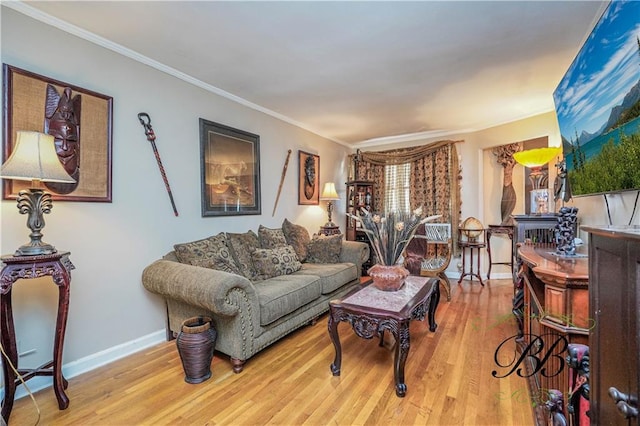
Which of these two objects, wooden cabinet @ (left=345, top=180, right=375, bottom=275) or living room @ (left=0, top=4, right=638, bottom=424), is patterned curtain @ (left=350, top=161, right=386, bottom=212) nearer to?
wooden cabinet @ (left=345, top=180, right=375, bottom=275)

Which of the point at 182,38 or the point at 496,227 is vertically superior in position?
the point at 182,38

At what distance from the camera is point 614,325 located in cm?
61

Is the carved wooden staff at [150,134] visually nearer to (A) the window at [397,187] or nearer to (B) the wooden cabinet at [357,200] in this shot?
(B) the wooden cabinet at [357,200]

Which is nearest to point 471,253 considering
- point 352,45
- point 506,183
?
point 506,183

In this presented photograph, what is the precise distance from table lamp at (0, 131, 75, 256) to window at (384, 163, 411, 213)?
15.2 ft

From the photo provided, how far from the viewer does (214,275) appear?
2.05 meters

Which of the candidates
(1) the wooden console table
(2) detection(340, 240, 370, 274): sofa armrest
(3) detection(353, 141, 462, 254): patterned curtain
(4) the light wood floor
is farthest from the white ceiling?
(4) the light wood floor

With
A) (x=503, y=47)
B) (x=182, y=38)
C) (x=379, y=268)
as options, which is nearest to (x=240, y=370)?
(x=379, y=268)

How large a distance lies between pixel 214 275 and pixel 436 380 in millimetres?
1669

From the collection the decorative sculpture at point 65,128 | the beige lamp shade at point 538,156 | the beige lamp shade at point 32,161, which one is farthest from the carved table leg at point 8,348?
the beige lamp shade at point 538,156

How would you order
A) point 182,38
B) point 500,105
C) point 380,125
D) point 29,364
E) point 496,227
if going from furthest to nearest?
point 380,125
point 496,227
point 500,105
point 182,38
point 29,364

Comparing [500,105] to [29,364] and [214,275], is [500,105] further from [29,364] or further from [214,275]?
[29,364]

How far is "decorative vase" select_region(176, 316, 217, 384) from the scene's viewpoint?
1964 mm

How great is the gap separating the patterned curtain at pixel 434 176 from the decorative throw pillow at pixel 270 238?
265cm
